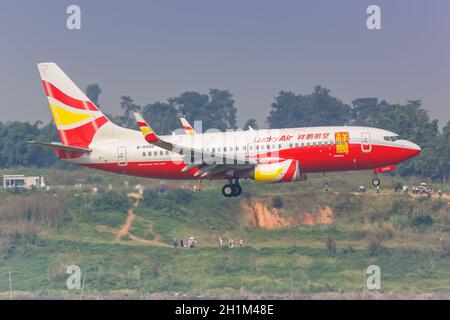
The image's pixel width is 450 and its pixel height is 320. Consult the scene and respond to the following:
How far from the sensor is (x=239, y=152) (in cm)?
8300

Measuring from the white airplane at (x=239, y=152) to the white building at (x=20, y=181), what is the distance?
31.1 meters

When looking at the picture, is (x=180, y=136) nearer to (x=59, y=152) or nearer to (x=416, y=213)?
(x=59, y=152)

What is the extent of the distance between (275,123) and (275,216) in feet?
304

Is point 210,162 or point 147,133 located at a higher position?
point 147,133

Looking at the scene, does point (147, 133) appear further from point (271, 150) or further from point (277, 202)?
point (277, 202)

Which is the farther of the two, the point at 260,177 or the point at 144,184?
the point at 144,184

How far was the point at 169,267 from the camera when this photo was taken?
9569 centimetres

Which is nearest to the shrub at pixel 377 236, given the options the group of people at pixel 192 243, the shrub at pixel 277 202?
the shrub at pixel 277 202

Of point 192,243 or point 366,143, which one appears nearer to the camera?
point 366,143

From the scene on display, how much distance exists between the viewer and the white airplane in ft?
269

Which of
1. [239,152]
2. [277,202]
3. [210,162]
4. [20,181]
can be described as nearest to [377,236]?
[277,202]

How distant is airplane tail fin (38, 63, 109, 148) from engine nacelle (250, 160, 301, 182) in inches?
545
